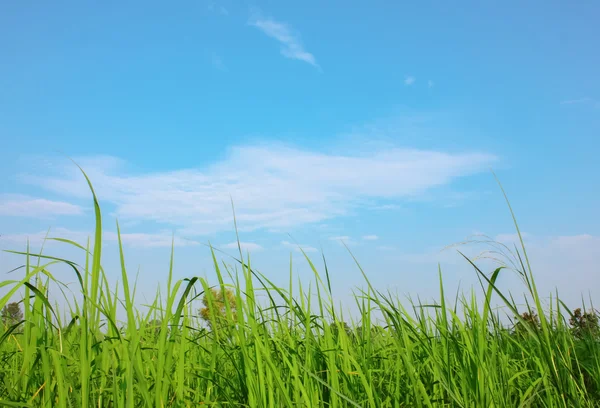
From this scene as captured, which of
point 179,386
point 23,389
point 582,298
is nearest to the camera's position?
point 179,386

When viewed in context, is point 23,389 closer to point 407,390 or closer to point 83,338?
point 83,338

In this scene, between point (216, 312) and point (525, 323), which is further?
point (216, 312)

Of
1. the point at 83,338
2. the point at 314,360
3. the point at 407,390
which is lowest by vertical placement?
the point at 407,390

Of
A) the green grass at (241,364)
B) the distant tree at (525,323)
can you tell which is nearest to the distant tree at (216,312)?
the green grass at (241,364)

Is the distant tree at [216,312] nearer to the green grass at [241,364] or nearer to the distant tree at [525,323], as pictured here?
the green grass at [241,364]

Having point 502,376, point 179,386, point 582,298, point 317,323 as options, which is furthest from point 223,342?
point 582,298

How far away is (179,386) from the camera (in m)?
2.24

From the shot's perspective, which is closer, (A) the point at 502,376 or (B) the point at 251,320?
(B) the point at 251,320

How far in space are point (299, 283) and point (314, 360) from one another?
1.67ft

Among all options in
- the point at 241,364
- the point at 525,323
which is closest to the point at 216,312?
the point at 241,364

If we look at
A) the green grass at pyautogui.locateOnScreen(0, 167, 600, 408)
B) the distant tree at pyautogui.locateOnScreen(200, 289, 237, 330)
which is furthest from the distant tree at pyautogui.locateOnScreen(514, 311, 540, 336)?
the distant tree at pyautogui.locateOnScreen(200, 289, 237, 330)

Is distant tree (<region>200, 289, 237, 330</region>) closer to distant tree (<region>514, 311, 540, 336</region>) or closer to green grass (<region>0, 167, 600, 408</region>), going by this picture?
green grass (<region>0, 167, 600, 408</region>)

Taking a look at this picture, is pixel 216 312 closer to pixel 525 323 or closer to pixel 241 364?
pixel 241 364

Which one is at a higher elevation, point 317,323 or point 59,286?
point 59,286
